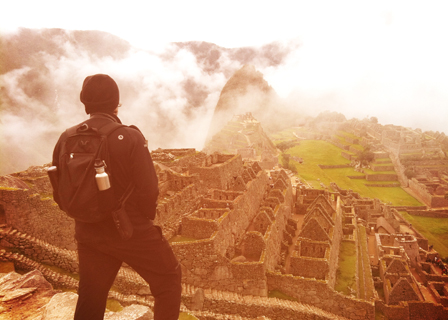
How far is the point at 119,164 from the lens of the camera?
3742 millimetres

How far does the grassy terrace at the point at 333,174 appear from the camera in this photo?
47250mm

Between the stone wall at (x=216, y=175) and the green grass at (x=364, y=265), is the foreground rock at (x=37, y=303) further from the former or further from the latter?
the green grass at (x=364, y=265)

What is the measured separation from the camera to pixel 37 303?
677 cm

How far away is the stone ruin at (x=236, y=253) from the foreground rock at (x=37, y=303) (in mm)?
3150

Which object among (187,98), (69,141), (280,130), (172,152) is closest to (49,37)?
(172,152)

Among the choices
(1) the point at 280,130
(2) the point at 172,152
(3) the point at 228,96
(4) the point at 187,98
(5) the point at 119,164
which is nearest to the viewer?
(5) the point at 119,164

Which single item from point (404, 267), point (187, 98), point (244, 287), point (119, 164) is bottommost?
point (244, 287)

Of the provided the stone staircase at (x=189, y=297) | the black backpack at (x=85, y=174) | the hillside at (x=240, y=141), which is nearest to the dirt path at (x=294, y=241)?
the stone staircase at (x=189, y=297)

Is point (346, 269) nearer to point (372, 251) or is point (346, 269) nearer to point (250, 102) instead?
point (372, 251)

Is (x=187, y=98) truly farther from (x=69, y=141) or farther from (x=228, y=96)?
(x=69, y=141)

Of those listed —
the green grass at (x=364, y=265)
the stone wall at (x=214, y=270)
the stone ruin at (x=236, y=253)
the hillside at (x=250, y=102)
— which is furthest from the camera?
the hillside at (x=250, y=102)

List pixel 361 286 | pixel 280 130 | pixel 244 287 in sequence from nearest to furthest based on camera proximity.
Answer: pixel 244 287 < pixel 361 286 < pixel 280 130

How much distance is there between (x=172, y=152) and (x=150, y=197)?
23468 mm

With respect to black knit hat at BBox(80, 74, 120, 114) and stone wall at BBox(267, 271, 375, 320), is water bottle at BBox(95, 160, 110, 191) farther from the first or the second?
stone wall at BBox(267, 271, 375, 320)
